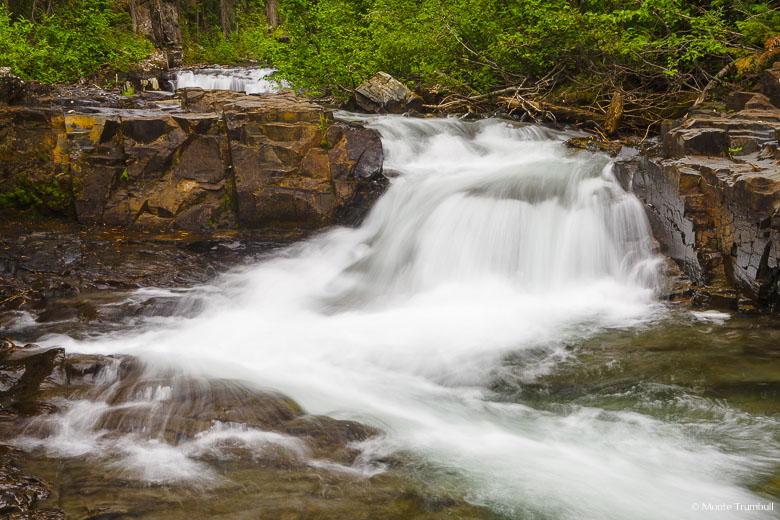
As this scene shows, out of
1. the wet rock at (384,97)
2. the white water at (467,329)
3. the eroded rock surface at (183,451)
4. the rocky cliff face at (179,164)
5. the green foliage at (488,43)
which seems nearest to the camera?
the eroded rock surface at (183,451)

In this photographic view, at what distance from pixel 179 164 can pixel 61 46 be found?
10.6 meters

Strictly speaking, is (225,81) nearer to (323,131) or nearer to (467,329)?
(323,131)

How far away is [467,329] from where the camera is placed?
6.15 m

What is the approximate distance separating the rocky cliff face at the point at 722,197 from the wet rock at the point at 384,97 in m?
6.02

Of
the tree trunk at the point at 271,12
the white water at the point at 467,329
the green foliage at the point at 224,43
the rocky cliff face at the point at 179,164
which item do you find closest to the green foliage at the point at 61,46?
the rocky cliff face at the point at 179,164

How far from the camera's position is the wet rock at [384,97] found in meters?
12.5

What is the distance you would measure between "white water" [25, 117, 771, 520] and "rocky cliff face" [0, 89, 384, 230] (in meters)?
0.93

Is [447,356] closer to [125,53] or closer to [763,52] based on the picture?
[763,52]

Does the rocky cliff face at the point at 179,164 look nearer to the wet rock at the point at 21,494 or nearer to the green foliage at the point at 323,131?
→ the green foliage at the point at 323,131

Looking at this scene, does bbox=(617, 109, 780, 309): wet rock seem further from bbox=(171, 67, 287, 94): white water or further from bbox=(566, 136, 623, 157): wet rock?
bbox=(171, 67, 287, 94): white water

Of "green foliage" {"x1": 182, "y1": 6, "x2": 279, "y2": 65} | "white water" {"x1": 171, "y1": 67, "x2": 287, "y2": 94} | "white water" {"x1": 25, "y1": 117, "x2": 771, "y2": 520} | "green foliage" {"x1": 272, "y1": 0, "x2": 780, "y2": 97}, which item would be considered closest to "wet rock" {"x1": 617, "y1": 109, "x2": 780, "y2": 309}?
"white water" {"x1": 25, "y1": 117, "x2": 771, "y2": 520}

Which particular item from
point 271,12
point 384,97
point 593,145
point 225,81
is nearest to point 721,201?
point 593,145

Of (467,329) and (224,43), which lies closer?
(467,329)

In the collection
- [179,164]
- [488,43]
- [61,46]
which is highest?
[61,46]
